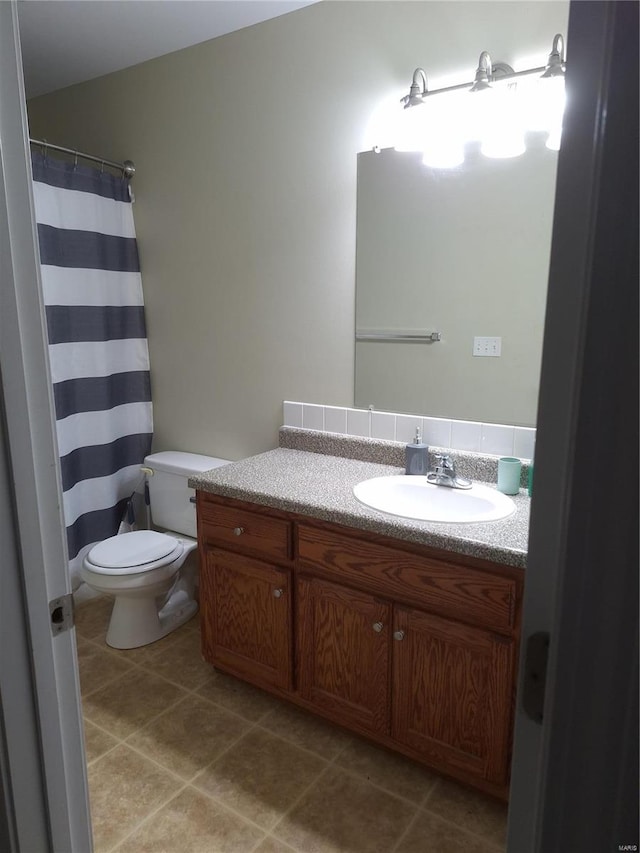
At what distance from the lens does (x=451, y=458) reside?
2.02m

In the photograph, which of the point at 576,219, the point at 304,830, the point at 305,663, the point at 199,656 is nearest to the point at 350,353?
the point at 305,663

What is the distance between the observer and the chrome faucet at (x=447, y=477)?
1892 mm

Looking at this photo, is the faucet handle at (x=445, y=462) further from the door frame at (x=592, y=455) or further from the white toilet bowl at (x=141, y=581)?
the door frame at (x=592, y=455)

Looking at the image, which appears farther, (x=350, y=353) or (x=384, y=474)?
(x=350, y=353)

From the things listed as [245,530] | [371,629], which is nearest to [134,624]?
[245,530]

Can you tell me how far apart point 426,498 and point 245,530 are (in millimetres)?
603

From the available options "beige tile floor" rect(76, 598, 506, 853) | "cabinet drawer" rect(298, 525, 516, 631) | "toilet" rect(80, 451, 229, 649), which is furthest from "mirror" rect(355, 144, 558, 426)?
"beige tile floor" rect(76, 598, 506, 853)

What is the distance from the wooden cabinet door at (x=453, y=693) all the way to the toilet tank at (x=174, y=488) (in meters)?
1.22

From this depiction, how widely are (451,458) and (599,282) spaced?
1576 millimetres

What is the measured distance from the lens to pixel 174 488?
→ 2.63 meters

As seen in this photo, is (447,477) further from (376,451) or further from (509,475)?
(376,451)

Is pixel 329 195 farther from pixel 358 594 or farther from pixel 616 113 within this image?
pixel 616 113

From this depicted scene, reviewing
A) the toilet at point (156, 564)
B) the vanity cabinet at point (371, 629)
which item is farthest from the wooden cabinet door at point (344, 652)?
the toilet at point (156, 564)

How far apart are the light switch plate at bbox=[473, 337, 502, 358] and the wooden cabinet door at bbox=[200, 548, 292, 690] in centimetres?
96
